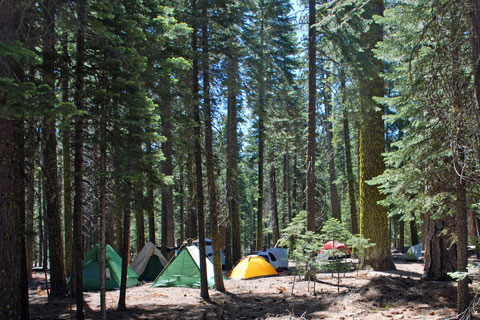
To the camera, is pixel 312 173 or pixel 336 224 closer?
pixel 336 224

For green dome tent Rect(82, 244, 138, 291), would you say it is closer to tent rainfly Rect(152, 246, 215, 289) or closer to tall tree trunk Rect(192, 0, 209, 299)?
tent rainfly Rect(152, 246, 215, 289)

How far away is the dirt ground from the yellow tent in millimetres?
2848

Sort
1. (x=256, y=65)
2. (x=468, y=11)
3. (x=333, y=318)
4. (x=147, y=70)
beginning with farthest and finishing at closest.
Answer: (x=256, y=65) → (x=147, y=70) → (x=333, y=318) → (x=468, y=11)

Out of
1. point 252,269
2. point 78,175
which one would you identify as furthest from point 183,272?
point 78,175

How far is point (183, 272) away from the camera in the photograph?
Answer: 523 inches

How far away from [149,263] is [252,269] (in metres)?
4.30

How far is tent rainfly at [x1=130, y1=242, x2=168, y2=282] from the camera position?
604 inches

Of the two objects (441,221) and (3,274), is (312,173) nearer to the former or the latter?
(441,221)

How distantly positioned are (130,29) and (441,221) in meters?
8.75

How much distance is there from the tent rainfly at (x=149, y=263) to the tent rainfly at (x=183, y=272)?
2.12 meters

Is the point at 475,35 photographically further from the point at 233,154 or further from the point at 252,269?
the point at 252,269

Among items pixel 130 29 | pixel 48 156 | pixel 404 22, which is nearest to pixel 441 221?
pixel 404 22

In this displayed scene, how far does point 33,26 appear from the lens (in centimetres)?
676

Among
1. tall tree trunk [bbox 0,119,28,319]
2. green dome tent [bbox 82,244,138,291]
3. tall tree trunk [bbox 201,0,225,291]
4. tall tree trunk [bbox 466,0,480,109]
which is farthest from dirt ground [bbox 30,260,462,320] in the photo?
tall tree trunk [bbox 466,0,480,109]
